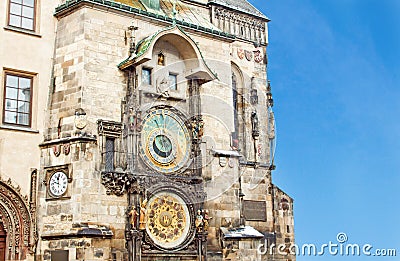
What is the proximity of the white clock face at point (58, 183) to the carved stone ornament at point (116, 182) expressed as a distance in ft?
3.35

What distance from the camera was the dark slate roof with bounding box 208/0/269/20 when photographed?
24477 mm

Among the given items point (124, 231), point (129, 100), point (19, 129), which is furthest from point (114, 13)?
point (124, 231)

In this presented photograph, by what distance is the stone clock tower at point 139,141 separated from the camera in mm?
16938

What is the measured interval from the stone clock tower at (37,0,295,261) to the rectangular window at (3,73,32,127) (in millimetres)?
635

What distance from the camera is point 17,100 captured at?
17656mm

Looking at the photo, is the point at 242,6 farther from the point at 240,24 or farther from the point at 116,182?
the point at 116,182

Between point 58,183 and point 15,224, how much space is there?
156 cm

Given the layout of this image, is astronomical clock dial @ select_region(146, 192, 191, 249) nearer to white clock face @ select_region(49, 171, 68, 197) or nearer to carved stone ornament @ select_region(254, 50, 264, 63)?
white clock face @ select_region(49, 171, 68, 197)

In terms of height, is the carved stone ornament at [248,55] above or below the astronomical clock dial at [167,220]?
above

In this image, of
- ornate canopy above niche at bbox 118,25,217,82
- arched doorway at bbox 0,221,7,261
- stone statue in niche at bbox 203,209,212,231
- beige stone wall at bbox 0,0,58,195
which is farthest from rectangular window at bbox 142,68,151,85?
arched doorway at bbox 0,221,7,261

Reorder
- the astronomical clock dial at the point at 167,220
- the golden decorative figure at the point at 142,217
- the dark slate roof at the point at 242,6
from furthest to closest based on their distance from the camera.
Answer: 1. the dark slate roof at the point at 242,6
2. the astronomical clock dial at the point at 167,220
3. the golden decorative figure at the point at 142,217

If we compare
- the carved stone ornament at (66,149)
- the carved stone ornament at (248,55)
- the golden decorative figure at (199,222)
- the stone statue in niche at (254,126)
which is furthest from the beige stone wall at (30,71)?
the stone statue in niche at (254,126)

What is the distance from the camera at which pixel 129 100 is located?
18016mm

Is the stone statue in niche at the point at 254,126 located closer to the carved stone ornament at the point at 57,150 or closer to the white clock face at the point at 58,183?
the carved stone ornament at the point at 57,150
